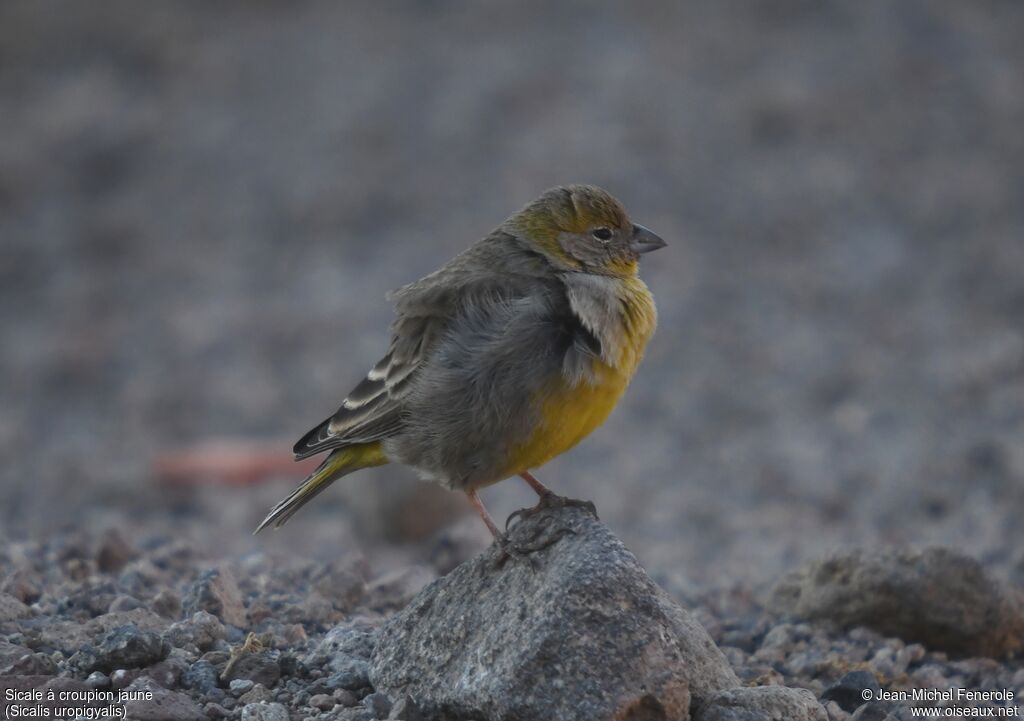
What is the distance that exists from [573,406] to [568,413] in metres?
0.04

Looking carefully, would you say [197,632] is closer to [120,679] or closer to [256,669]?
[256,669]

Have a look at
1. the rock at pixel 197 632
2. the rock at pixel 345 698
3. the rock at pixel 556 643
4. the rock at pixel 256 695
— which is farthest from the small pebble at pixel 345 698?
the rock at pixel 197 632

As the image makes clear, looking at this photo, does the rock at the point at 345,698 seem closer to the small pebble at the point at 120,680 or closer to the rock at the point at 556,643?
the rock at the point at 556,643

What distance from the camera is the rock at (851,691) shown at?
233 inches

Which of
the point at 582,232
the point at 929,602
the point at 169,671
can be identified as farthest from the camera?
the point at 582,232

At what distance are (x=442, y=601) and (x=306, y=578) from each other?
6.39 feet

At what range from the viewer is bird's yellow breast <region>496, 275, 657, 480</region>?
19.6 feet

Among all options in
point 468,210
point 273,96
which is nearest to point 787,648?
point 468,210

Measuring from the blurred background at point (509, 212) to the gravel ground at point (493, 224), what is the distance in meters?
0.04

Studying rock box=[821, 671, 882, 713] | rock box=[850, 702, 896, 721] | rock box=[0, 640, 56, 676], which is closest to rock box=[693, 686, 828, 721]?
rock box=[850, 702, 896, 721]

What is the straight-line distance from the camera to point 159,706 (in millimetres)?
5164

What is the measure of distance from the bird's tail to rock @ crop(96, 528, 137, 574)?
127cm

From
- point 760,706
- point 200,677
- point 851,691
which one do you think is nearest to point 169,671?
point 200,677

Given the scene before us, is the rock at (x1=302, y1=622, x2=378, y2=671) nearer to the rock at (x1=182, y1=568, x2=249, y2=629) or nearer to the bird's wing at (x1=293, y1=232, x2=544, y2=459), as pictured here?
the rock at (x1=182, y1=568, x2=249, y2=629)
